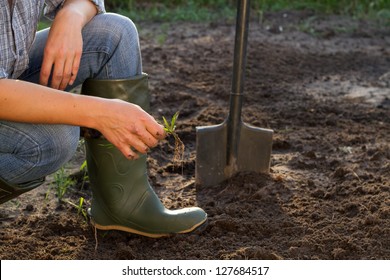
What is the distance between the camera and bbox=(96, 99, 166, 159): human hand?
81.1 inches

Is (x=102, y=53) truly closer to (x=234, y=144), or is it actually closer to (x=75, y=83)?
(x=75, y=83)

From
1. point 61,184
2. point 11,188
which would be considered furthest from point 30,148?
point 61,184

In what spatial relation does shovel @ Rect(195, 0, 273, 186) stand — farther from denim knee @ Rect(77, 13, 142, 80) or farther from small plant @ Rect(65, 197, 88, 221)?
denim knee @ Rect(77, 13, 142, 80)

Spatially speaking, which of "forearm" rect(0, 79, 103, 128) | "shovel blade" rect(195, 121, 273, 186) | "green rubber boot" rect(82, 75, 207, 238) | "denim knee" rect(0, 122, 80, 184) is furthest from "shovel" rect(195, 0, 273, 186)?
"forearm" rect(0, 79, 103, 128)

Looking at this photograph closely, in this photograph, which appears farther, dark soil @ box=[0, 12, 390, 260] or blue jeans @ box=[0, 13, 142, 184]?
dark soil @ box=[0, 12, 390, 260]

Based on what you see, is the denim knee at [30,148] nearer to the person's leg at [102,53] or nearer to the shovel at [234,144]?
the person's leg at [102,53]

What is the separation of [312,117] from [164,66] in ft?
3.65

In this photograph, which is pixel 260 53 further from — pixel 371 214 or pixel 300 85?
pixel 371 214

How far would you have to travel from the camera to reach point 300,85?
4.29 m

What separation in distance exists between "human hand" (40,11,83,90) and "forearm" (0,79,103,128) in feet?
0.72

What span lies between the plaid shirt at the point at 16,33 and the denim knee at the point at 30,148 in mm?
169

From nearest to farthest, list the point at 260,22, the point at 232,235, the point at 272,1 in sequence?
the point at 232,235
the point at 260,22
the point at 272,1

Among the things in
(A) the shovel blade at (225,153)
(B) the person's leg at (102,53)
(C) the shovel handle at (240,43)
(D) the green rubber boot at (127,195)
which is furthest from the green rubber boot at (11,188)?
(C) the shovel handle at (240,43)
